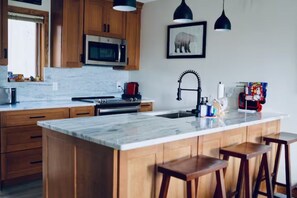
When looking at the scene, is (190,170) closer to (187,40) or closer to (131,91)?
(187,40)

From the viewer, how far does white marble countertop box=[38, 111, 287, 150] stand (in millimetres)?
1852

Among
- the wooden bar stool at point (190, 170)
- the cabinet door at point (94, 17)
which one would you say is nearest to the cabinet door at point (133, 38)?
the cabinet door at point (94, 17)

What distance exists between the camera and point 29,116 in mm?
3523

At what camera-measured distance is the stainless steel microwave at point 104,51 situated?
4379mm

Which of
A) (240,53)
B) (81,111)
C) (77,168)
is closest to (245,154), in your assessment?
(77,168)

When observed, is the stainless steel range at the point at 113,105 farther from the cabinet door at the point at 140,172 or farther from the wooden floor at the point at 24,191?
the cabinet door at the point at 140,172

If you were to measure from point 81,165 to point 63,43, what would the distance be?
2.48 m

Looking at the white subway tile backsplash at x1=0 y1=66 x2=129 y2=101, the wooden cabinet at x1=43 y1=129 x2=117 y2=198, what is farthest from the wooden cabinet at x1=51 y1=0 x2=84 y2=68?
the wooden cabinet at x1=43 y1=129 x2=117 y2=198

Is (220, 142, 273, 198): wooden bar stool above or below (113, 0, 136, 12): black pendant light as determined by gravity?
below

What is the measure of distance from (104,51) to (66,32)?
0.65 metres

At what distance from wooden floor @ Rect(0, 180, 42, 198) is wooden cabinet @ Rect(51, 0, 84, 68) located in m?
1.58

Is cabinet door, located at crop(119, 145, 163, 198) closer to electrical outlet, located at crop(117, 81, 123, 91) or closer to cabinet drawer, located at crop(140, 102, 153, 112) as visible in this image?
cabinet drawer, located at crop(140, 102, 153, 112)

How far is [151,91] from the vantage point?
500cm

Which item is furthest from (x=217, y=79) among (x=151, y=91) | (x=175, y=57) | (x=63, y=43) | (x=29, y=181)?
(x=29, y=181)
